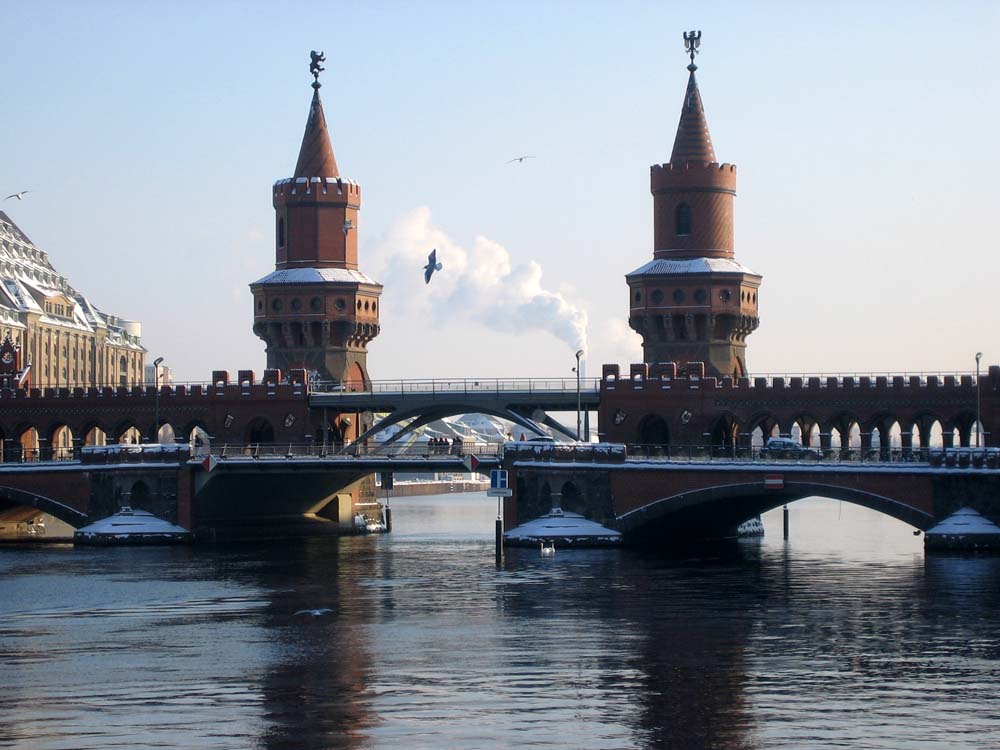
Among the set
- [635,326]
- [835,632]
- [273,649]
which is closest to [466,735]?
[273,649]

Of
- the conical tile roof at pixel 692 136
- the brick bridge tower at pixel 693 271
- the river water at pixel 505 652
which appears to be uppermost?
the conical tile roof at pixel 692 136

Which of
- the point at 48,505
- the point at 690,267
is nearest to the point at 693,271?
the point at 690,267

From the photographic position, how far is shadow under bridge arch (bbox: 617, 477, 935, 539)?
90.8 metres

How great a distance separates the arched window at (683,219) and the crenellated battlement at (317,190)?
22.3 m

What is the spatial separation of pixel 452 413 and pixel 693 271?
17221 millimetres

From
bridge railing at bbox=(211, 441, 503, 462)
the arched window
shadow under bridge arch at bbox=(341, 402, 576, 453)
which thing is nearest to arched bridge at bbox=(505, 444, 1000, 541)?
bridge railing at bbox=(211, 441, 503, 462)

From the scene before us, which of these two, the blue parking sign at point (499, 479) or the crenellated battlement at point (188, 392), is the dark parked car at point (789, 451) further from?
the crenellated battlement at point (188, 392)

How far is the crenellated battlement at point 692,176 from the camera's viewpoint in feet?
394

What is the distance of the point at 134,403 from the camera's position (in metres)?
124

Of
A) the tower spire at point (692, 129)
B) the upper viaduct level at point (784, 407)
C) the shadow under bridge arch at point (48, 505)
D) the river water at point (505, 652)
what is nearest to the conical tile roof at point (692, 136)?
the tower spire at point (692, 129)

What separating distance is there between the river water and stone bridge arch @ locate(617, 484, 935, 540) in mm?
2922

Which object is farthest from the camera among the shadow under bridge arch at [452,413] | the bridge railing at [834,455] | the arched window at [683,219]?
the arched window at [683,219]

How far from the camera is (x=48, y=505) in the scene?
112 meters

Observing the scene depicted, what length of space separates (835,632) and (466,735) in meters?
22.5
